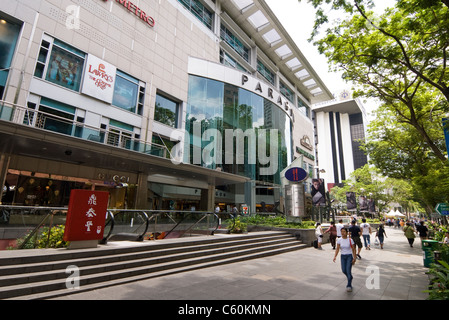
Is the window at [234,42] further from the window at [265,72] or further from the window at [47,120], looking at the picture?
A: the window at [47,120]

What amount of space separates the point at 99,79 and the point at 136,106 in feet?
11.1

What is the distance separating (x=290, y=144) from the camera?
128 ft

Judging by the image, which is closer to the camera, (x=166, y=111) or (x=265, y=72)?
(x=166, y=111)

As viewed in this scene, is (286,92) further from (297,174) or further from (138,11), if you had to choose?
(297,174)

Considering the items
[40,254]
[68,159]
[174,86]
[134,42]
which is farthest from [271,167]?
[40,254]

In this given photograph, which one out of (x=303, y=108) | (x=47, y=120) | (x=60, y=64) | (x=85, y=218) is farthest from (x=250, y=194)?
(x=303, y=108)

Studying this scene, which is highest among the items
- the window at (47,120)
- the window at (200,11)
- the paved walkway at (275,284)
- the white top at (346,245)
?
the window at (200,11)

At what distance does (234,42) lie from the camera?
117 feet

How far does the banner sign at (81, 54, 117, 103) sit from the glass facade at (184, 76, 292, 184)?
778 cm

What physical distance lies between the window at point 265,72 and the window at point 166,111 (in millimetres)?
22657

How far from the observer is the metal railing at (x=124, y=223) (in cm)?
769

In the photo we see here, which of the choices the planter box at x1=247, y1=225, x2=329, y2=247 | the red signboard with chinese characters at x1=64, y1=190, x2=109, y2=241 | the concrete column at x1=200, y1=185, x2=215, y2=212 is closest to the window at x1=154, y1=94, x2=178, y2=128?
the concrete column at x1=200, y1=185, x2=215, y2=212

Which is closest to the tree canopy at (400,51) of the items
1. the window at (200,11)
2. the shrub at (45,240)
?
the shrub at (45,240)

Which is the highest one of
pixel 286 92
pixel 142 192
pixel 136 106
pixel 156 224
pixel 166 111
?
pixel 286 92
